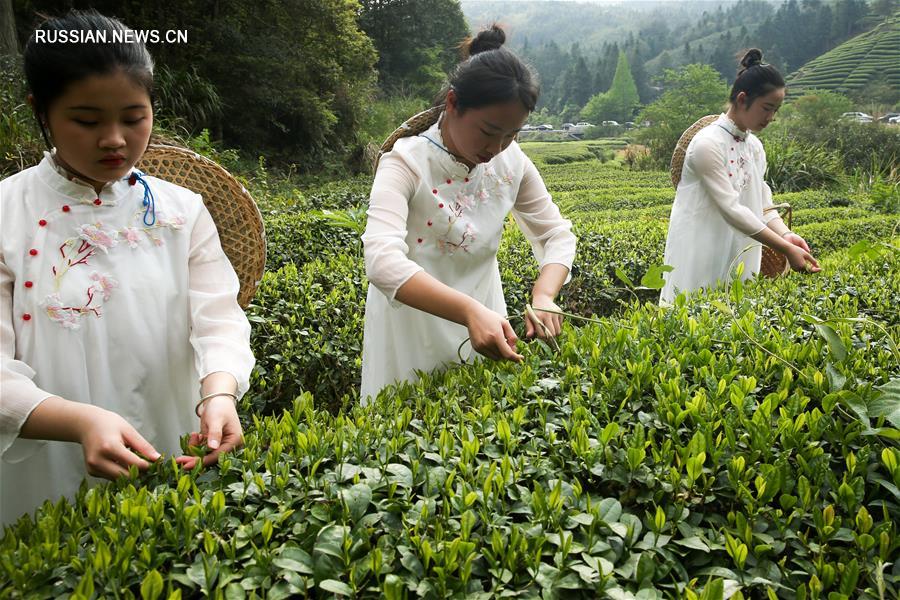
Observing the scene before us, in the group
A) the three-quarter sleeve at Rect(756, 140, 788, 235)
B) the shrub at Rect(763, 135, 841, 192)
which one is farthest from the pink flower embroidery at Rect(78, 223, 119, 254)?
the shrub at Rect(763, 135, 841, 192)

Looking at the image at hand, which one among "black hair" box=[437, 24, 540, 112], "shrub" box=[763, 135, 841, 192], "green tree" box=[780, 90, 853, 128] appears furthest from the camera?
"green tree" box=[780, 90, 853, 128]

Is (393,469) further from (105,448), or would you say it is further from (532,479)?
(105,448)

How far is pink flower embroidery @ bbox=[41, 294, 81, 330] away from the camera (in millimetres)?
1408

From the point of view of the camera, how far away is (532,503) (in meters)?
1.10

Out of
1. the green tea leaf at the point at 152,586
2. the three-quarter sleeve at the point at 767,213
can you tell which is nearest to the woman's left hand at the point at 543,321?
the green tea leaf at the point at 152,586

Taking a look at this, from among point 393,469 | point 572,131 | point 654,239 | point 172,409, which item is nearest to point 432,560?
point 393,469

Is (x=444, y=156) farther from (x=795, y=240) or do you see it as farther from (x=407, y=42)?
(x=407, y=42)

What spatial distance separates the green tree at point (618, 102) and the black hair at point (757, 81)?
63090mm

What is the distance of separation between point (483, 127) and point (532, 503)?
1120mm

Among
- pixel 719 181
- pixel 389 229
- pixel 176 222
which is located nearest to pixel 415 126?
pixel 389 229

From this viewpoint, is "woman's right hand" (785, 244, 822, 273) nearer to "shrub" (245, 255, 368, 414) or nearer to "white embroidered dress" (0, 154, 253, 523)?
"shrub" (245, 255, 368, 414)

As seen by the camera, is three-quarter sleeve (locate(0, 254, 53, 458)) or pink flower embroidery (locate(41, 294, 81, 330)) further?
pink flower embroidery (locate(41, 294, 81, 330))

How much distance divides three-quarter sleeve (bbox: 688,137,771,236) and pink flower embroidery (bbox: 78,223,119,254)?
2978 millimetres

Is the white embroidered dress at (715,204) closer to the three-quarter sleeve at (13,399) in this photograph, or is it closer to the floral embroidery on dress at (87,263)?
the floral embroidery on dress at (87,263)
